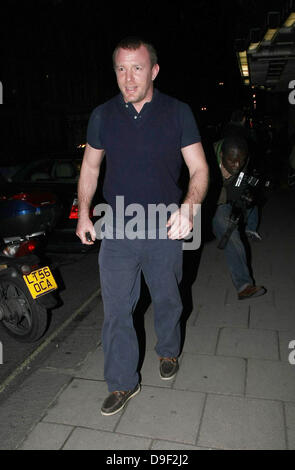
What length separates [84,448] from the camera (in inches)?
90.4

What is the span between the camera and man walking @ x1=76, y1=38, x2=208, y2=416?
2363mm

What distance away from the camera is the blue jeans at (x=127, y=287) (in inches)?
99.9

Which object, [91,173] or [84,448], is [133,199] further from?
[84,448]

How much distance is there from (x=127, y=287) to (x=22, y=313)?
1.54m

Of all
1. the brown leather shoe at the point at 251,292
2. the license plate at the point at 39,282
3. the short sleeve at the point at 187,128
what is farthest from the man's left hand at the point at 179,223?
the brown leather shoe at the point at 251,292

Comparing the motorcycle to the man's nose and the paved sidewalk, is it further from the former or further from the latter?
the man's nose

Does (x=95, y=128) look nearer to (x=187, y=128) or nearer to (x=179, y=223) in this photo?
(x=187, y=128)

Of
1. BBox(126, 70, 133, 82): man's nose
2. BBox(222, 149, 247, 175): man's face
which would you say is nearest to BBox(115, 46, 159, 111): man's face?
BBox(126, 70, 133, 82): man's nose

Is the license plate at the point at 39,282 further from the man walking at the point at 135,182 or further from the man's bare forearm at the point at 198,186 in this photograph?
the man's bare forearm at the point at 198,186

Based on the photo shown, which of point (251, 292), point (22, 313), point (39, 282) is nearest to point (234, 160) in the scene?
point (251, 292)

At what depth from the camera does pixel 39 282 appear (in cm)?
354

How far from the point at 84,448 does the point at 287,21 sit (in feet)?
22.8

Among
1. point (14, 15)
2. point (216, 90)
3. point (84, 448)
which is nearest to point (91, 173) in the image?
point (84, 448)

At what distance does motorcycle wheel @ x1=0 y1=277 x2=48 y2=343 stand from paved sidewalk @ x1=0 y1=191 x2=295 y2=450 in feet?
0.88
